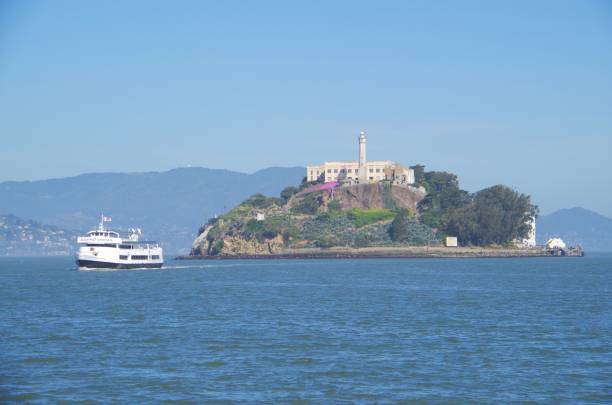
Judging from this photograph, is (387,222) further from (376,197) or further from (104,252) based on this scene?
(104,252)

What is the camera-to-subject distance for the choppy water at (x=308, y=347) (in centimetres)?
3225

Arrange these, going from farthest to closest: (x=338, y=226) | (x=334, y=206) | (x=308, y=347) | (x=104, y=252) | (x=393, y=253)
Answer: (x=334, y=206)
(x=338, y=226)
(x=393, y=253)
(x=104, y=252)
(x=308, y=347)

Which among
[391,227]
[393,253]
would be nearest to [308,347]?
[393,253]

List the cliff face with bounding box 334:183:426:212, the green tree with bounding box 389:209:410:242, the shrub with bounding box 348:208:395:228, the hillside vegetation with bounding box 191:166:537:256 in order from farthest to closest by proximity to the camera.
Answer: the cliff face with bounding box 334:183:426:212, the shrub with bounding box 348:208:395:228, the hillside vegetation with bounding box 191:166:537:256, the green tree with bounding box 389:209:410:242

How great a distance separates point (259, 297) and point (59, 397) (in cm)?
3977

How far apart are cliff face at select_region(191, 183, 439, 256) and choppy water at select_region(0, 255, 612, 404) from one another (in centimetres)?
11536

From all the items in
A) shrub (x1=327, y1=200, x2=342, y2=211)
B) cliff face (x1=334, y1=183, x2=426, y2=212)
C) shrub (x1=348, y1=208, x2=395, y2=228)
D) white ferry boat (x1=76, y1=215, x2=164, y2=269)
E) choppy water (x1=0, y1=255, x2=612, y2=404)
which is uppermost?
cliff face (x1=334, y1=183, x2=426, y2=212)

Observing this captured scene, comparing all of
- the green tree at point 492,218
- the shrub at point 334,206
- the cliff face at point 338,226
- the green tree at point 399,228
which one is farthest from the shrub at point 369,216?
the green tree at point 492,218

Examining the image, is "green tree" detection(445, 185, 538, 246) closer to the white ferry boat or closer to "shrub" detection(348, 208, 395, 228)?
"shrub" detection(348, 208, 395, 228)

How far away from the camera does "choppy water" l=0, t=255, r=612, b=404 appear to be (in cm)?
3225

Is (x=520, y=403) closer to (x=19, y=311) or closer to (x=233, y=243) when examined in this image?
(x=19, y=311)

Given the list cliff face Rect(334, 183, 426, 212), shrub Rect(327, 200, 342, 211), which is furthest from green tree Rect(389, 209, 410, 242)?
shrub Rect(327, 200, 342, 211)

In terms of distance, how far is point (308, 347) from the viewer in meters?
41.3

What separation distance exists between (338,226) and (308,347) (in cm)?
15062
